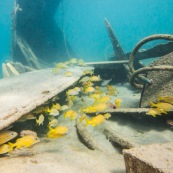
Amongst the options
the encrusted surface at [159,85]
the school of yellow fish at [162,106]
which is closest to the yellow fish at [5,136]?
the school of yellow fish at [162,106]

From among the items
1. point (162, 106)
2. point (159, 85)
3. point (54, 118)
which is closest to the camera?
point (162, 106)

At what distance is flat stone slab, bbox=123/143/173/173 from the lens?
200 centimetres

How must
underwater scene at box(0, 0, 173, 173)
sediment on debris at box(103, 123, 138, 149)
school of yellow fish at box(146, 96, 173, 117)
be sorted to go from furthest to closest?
1. school of yellow fish at box(146, 96, 173, 117)
2. sediment on debris at box(103, 123, 138, 149)
3. underwater scene at box(0, 0, 173, 173)

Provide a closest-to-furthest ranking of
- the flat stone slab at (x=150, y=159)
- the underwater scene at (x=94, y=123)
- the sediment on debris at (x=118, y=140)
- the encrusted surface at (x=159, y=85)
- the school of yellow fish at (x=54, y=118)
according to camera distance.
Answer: the flat stone slab at (x=150, y=159), the underwater scene at (x=94, y=123), the school of yellow fish at (x=54, y=118), the sediment on debris at (x=118, y=140), the encrusted surface at (x=159, y=85)

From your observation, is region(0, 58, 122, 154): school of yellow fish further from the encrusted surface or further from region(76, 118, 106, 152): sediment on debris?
the encrusted surface

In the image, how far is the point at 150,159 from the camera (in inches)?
84.0

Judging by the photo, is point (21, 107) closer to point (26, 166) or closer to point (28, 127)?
point (28, 127)

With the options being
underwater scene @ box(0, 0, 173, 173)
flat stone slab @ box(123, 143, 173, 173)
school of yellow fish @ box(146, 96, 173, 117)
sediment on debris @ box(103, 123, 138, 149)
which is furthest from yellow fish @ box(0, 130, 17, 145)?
school of yellow fish @ box(146, 96, 173, 117)

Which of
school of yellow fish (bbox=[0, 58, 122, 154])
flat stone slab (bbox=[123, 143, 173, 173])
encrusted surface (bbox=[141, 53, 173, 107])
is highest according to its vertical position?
encrusted surface (bbox=[141, 53, 173, 107])

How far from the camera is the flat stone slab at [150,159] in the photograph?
2004mm

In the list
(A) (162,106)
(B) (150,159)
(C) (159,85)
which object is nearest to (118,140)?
(A) (162,106)

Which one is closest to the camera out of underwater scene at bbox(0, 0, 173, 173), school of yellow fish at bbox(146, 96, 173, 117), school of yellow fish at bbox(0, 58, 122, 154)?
underwater scene at bbox(0, 0, 173, 173)

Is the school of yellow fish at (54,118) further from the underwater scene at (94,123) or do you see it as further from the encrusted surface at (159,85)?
the encrusted surface at (159,85)

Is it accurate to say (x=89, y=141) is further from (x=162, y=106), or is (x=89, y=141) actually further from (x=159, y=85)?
(x=159, y=85)
